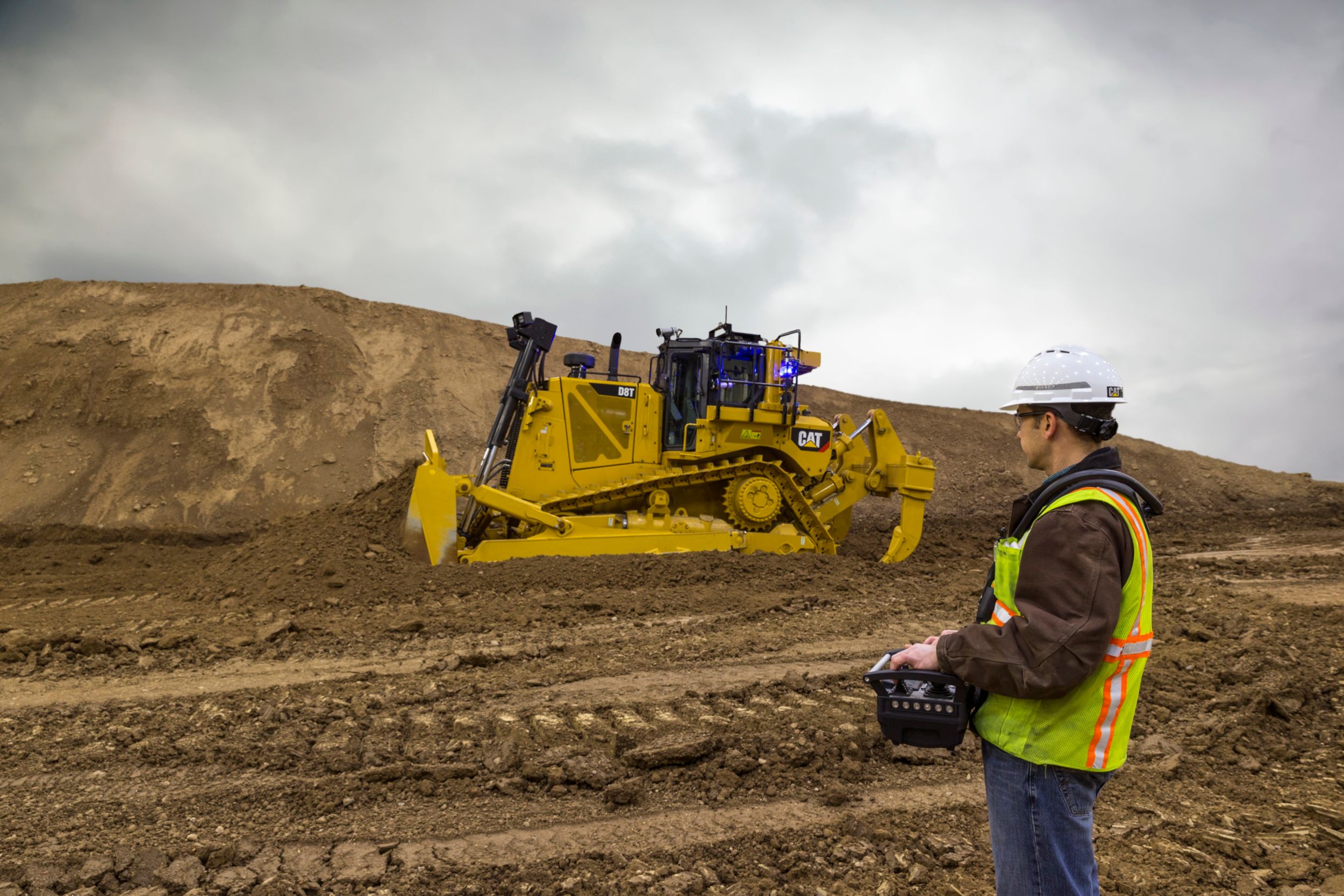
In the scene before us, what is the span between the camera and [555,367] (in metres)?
28.5

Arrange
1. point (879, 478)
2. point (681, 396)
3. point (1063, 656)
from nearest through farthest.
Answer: point (1063, 656), point (681, 396), point (879, 478)

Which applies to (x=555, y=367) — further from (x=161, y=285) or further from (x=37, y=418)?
(x=37, y=418)

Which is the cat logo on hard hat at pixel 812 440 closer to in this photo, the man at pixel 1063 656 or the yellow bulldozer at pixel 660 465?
the yellow bulldozer at pixel 660 465

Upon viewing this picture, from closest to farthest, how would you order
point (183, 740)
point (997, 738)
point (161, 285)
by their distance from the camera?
point (997, 738), point (183, 740), point (161, 285)

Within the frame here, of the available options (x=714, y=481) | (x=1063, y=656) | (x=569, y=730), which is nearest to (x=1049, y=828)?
(x=1063, y=656)

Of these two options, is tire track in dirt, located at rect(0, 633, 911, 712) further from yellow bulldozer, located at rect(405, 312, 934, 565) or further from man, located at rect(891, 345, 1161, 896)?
man, located at rect(891, 345, 1161, 896)

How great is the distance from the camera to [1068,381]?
7.60 ft

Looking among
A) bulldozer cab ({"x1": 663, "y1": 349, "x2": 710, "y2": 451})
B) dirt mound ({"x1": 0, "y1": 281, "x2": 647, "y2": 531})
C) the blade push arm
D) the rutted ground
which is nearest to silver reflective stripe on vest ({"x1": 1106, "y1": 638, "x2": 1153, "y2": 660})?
the rutted ground

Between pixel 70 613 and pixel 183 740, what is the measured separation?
5.29 meters

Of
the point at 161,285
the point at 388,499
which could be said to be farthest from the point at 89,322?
the point at 388,499

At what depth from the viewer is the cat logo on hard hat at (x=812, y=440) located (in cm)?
1198

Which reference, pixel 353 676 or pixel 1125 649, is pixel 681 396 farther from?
pixel 1125 649

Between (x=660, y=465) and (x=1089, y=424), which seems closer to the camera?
(x=1089, y=424)

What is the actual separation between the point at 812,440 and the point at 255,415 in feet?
47.2
